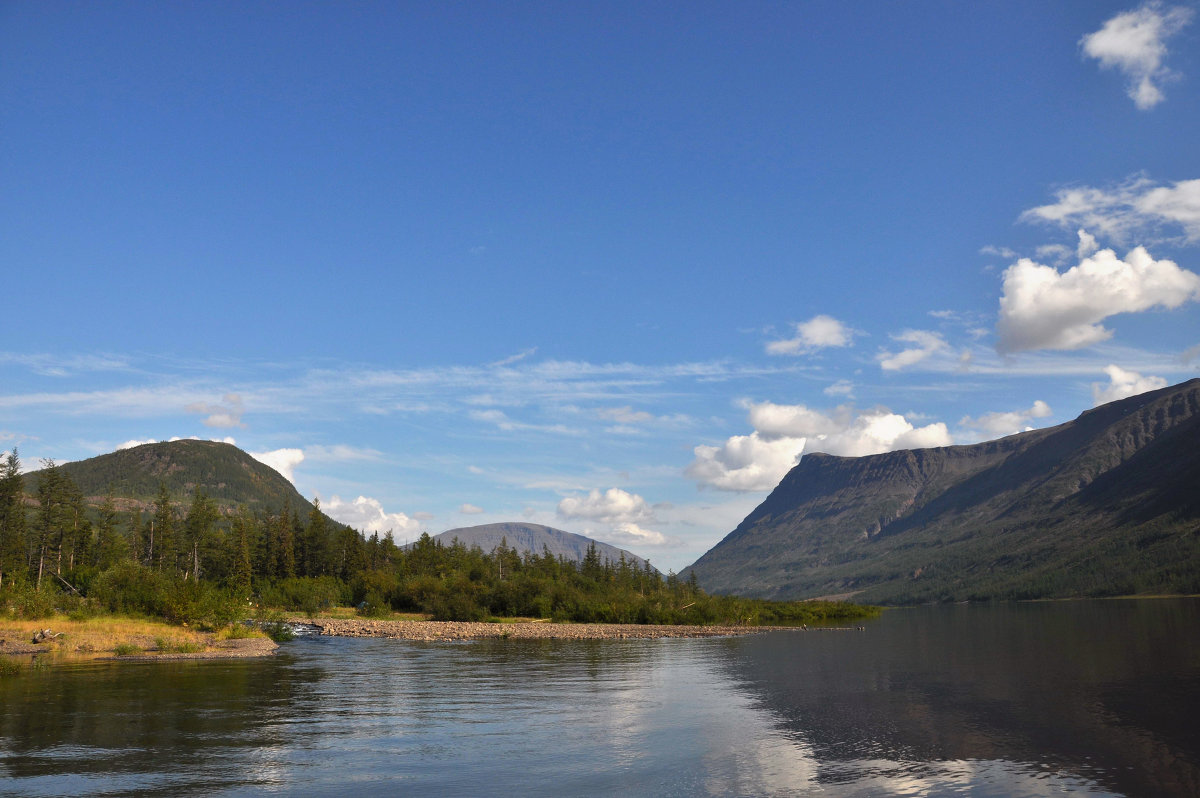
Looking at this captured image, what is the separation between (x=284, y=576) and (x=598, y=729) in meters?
145

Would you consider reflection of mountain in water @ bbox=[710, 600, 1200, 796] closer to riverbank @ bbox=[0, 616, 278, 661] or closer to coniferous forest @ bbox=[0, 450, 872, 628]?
riverbank @ bbox=[0, 616, 278, 661]

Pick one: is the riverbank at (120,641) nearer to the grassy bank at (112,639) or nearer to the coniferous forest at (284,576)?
the grassy bank at (112,639)

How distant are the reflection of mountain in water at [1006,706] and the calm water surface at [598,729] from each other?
171 millimetres

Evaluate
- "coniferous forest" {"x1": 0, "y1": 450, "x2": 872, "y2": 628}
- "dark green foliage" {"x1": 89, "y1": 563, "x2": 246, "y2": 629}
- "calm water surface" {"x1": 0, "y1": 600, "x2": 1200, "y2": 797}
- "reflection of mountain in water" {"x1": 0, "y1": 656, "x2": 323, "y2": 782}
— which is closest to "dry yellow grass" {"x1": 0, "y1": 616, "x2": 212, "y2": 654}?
"dark green foliage" {"x1": 89, "y1": 563, "x2": 246, "y2": 629}

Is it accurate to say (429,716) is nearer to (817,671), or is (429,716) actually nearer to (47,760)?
(47,760)

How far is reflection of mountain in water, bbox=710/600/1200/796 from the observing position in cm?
2789

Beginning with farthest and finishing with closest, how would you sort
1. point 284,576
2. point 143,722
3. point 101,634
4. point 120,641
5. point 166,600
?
point 284,576, point 166,600, point 101,634, point 120,641, point 143,722

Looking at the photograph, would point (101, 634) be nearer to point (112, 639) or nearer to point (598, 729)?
point (112, 639)

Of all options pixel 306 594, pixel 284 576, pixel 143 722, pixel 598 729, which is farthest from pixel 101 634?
pixel 284 576

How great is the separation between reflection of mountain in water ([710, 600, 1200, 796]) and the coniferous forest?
59.1 meters

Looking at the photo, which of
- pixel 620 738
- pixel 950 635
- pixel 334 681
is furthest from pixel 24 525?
pixel 950 635

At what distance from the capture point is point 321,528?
17262 centimetres

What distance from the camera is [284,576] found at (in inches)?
6344

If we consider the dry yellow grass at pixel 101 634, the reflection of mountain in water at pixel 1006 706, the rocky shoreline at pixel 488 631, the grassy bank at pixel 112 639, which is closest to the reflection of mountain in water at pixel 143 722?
the grassy bank at pixel 112 639
